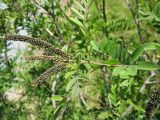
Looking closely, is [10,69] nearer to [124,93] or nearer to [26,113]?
[26,113]

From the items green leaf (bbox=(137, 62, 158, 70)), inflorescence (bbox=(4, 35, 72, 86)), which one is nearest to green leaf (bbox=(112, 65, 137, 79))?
green leaf (bbox=(137, 62, 158, 70))

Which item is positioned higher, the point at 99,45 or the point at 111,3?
the point at 111,3

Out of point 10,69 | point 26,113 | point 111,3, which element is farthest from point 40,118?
point 111,3

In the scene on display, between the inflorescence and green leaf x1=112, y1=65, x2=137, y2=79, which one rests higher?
the inflorescence

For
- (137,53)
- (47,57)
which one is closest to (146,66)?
(137,53)

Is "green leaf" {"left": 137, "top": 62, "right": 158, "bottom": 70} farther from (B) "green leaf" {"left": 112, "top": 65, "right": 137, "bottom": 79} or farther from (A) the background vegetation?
(A) the background vegetation

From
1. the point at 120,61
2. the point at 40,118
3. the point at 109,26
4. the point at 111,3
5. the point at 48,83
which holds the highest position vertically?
the point at 111,3

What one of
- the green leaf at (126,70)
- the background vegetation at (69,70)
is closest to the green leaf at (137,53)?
Result: the green leaf at (126,70)

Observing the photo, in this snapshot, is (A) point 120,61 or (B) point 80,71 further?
(B) point 80,71

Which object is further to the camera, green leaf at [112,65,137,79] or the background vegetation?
the background vegetation

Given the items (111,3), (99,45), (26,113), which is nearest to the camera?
(99,45)

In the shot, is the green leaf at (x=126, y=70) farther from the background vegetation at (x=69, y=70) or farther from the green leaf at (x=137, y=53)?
the background vegetation at (x=69, y=70)
